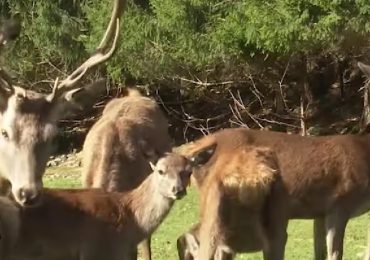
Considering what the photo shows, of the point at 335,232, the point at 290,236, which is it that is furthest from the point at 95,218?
the point at 290,236

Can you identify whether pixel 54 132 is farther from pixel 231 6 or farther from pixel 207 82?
pixel 207 82

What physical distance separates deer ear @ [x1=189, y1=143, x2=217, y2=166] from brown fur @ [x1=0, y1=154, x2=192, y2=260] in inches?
2.9

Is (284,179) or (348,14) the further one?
(348,14)

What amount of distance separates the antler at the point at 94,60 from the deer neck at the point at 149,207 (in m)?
1.20

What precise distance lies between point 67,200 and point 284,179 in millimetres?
1894

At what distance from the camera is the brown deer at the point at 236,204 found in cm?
882

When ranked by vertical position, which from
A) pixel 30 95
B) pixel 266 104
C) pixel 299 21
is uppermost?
pixel 30 95

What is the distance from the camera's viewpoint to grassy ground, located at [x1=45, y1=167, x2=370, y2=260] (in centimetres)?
1245

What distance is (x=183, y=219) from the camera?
1574 cm

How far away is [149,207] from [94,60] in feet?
4.43

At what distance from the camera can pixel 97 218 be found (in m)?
9.01

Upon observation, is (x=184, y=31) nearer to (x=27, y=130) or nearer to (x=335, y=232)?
(x=335, y=232)

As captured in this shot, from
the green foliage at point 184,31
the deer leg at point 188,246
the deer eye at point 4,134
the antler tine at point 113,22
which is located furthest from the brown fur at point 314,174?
the green foliage at point 184,31

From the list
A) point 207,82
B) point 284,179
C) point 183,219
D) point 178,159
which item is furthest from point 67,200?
point 207,82
